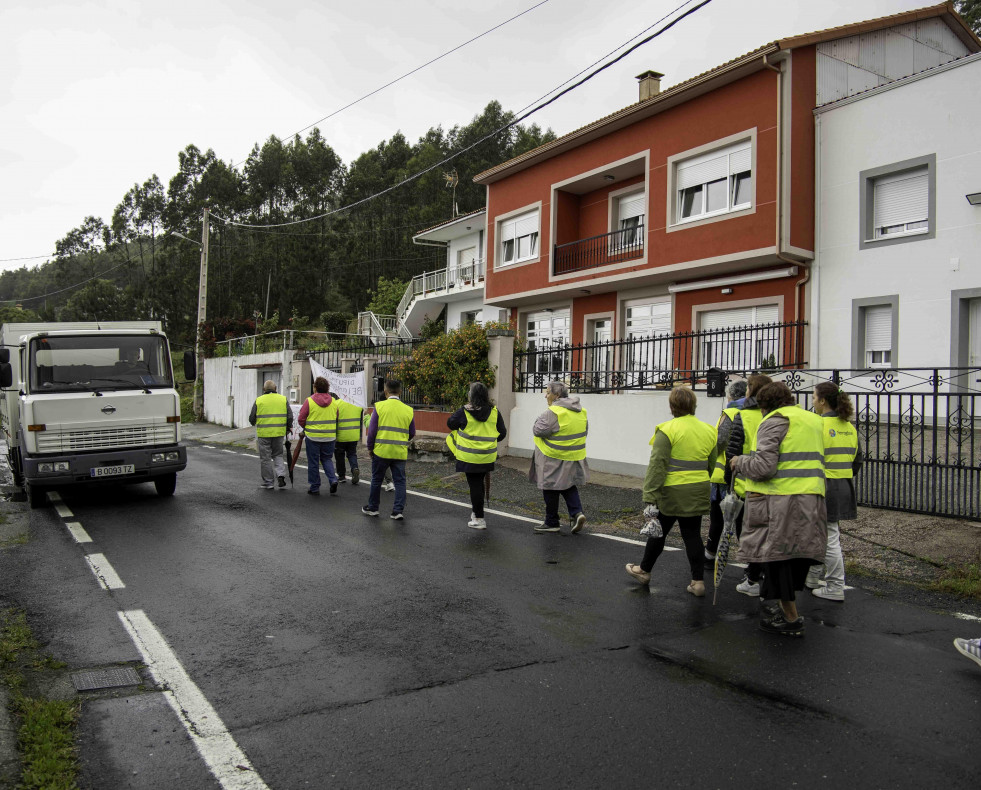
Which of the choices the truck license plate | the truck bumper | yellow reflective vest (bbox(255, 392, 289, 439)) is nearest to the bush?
yellow reflective vest (bbox(255, 392, 289, 439))

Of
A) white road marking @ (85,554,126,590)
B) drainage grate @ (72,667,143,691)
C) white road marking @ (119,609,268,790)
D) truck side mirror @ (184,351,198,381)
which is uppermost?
truck side mirror @ (184,351,198,381)

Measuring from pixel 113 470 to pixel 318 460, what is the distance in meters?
2.89

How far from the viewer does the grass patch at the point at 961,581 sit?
243 inches

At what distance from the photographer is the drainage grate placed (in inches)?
161

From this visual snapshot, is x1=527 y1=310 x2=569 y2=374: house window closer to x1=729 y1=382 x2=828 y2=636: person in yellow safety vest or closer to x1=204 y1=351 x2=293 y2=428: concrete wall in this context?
x1=204 y1=351 x2=293 y2=428: concrete wall

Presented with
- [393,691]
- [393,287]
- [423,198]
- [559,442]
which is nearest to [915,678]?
[393,691]

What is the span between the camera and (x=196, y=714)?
3717 millimetres

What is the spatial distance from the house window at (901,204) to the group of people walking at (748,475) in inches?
381

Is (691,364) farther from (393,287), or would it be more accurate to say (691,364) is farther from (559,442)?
(393,287)

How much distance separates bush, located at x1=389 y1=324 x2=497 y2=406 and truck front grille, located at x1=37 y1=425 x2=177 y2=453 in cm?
643

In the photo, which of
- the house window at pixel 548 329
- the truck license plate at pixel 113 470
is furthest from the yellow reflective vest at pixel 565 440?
the house window at pixel 548 329

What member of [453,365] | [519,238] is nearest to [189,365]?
[453,365]

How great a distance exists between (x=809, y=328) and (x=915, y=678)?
12.5 metres

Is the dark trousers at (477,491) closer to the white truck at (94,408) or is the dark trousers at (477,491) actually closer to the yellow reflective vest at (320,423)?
the yellow reflective vest at (320,423)
